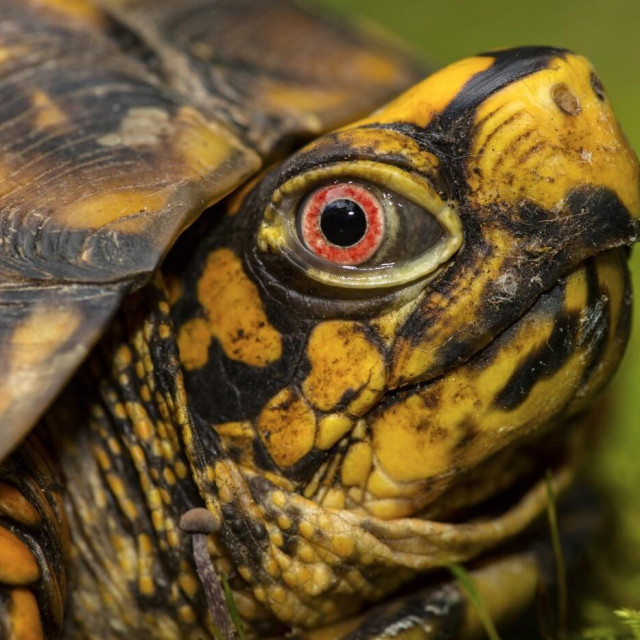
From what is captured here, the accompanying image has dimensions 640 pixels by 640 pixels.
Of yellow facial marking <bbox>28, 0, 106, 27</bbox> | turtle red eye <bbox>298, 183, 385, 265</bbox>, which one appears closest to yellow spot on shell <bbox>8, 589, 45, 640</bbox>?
turtle red eye <bbox>298, 183, 385, 265</bbox>

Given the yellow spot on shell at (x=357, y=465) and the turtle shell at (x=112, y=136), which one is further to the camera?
the yellow spot on shell at (x=357, y=465)

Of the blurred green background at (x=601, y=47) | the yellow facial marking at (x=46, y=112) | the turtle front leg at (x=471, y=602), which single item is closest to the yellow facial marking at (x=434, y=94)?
the yellow facial marking at (x=46, y=112)

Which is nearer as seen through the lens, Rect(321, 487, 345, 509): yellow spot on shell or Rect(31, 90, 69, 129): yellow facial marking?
Rect(321, 487, 345, 509): yellow spot on shell

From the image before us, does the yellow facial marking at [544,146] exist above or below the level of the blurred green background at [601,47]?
above

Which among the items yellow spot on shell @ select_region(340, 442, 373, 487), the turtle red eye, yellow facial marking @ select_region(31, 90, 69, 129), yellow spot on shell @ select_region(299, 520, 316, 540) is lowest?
yellow spot on shell @ select_region(299, 520, 316, 540)

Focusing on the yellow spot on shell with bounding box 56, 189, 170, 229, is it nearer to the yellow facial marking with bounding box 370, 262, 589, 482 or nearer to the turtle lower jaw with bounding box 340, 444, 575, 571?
the yellow facial marking with bounding box 370, 262, 589, 482

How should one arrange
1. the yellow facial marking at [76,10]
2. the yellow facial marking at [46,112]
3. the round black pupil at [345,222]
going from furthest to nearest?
the yellow facial marking at [76,10] → the yellow facial marking at [46,112] → the round black pupil at [345,222]

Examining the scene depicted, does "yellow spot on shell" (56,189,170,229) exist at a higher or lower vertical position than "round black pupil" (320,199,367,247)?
lower

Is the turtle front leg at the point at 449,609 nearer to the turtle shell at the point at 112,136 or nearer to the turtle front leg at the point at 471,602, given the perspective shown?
the turtle front leg at the point at 471,602
